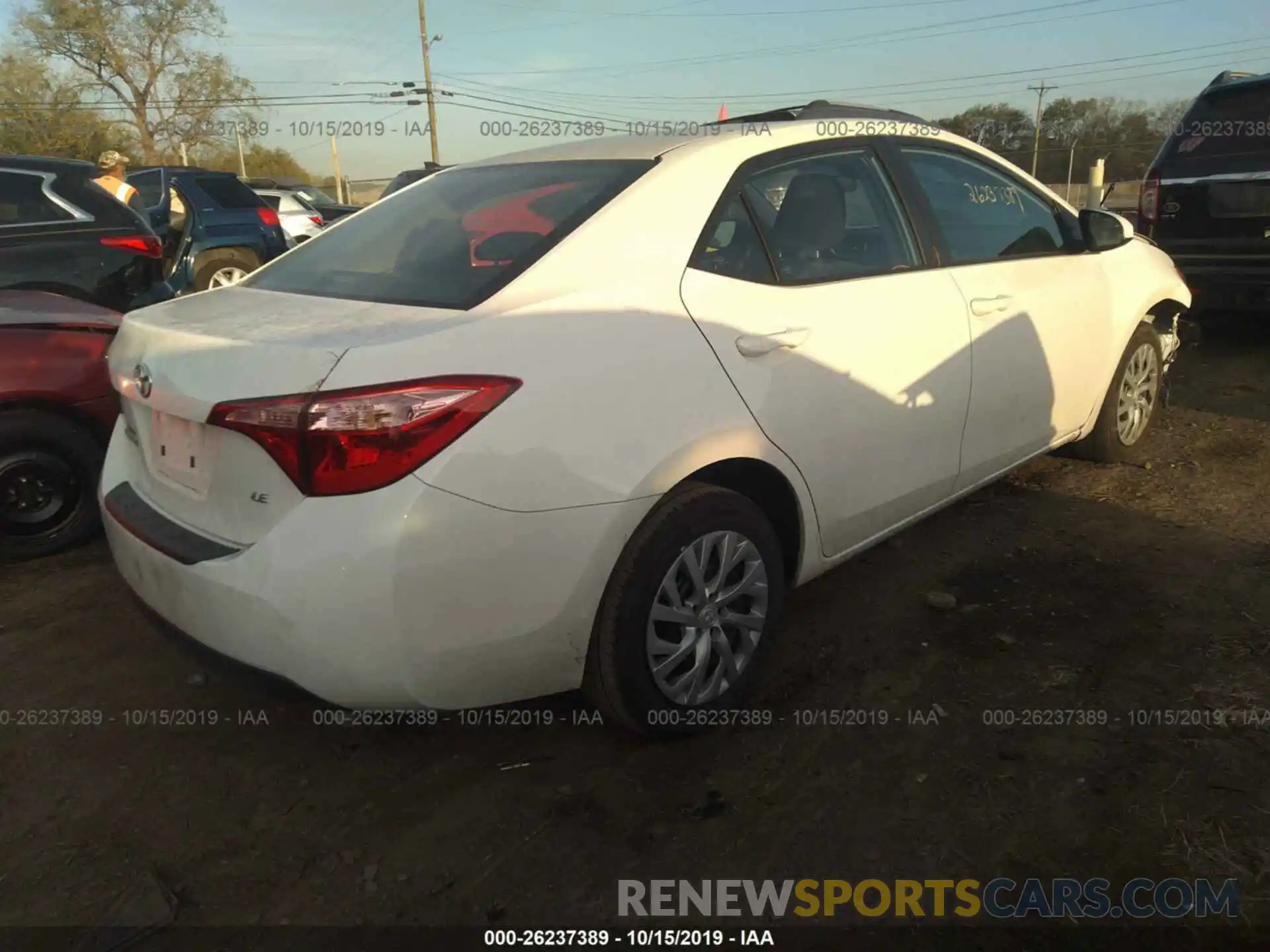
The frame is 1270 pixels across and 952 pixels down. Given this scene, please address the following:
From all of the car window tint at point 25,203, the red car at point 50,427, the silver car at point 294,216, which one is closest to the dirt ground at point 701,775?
the red car at point 50,427

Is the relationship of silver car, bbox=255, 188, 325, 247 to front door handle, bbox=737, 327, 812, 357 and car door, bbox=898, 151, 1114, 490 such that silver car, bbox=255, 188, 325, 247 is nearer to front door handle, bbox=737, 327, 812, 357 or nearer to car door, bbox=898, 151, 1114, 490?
car door, bbox=898, 151, 1114, 490

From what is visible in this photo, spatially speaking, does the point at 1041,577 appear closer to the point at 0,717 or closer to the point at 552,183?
the point at 552,183

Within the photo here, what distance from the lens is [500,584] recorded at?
79.9 inches

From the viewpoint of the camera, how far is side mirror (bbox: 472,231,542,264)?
2.37m

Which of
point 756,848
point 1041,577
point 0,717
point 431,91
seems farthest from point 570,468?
point 431,91

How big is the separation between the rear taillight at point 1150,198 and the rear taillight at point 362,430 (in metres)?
6.36

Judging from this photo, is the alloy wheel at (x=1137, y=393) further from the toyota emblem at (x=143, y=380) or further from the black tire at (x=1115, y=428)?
the toyota emblem at (x=143, y=380)

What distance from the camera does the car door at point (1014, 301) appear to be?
3.27 meters

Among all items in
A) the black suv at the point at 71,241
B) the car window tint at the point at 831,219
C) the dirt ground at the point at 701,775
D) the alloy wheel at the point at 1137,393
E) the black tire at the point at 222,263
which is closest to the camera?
the dirt ground at the point at 701,775

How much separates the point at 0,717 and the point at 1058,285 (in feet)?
13.0

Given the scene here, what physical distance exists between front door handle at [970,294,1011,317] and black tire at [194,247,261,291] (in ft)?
26.5

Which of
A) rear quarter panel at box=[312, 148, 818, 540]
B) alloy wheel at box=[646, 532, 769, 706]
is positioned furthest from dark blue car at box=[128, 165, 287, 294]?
alloy wheel at box=[646, 532, 769, 706]

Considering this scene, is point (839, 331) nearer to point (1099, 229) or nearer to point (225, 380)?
point (225, 380)

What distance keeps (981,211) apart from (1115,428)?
4.85 feet
